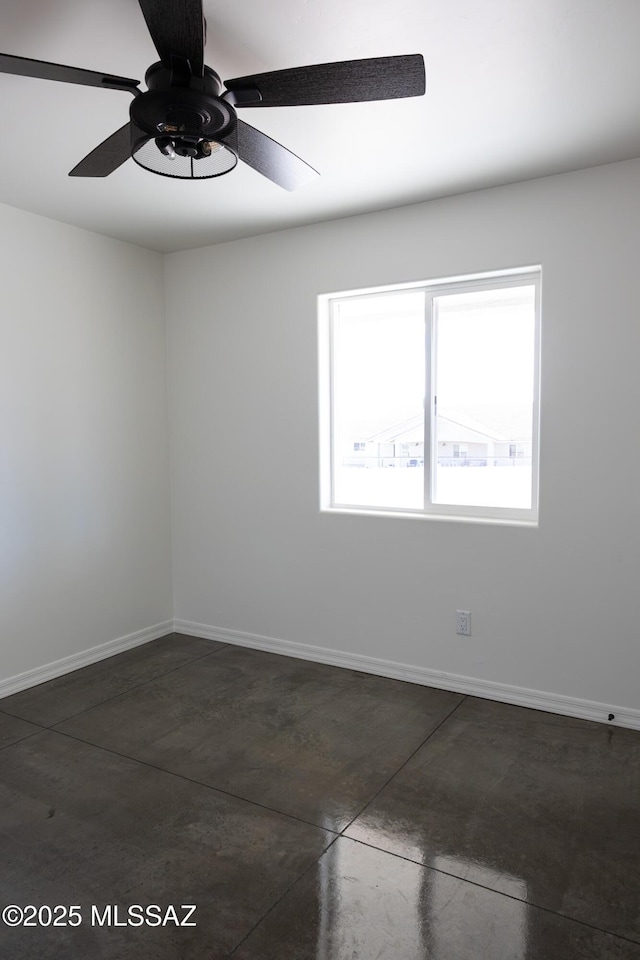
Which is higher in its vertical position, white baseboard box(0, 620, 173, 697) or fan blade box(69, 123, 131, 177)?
fan blade box(69, 123, 131, 177)

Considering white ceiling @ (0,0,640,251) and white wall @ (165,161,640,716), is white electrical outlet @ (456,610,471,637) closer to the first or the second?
white wall @ (165,161,640,716)

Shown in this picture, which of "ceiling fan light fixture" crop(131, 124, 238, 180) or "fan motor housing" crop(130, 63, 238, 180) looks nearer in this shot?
"fan motor housing" crop(130, 63, 238, 180)

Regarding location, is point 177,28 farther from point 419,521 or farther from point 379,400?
point 419,521

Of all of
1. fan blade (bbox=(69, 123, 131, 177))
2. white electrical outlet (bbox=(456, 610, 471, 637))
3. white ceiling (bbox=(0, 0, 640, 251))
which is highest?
white ceiling (bbox=(0, 0, 640, 251))

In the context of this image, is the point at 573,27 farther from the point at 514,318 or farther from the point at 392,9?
the point at 514,318

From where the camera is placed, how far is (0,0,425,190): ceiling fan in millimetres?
1514

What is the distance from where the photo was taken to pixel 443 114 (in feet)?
7.73

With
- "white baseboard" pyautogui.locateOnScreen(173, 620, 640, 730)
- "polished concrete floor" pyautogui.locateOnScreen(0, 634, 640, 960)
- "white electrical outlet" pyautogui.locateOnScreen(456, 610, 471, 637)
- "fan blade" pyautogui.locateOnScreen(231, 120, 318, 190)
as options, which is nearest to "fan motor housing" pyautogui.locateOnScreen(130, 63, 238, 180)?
"fan blade" pyautogui.locateOnScreen(231, 120, 318, 190)

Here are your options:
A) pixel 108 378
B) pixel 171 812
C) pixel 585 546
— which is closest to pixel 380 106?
pixel 585 546

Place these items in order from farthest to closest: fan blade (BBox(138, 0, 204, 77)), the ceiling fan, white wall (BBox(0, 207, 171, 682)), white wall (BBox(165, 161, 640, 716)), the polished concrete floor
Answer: white wall (BBox(0, 207, 171, 682)), white wall (BBox(165, 161, 640, 716)), the polished concrete floor, the ceiling fan, fan blade (BBox(138, 0, 204, 77))

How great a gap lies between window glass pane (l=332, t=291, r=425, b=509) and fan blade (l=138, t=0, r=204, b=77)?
2093 millimetres

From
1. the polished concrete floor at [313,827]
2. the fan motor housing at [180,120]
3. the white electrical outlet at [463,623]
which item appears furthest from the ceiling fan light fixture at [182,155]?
the white electrical outlet at [463,623]

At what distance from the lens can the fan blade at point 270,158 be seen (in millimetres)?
1947

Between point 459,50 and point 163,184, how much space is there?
157 cm
